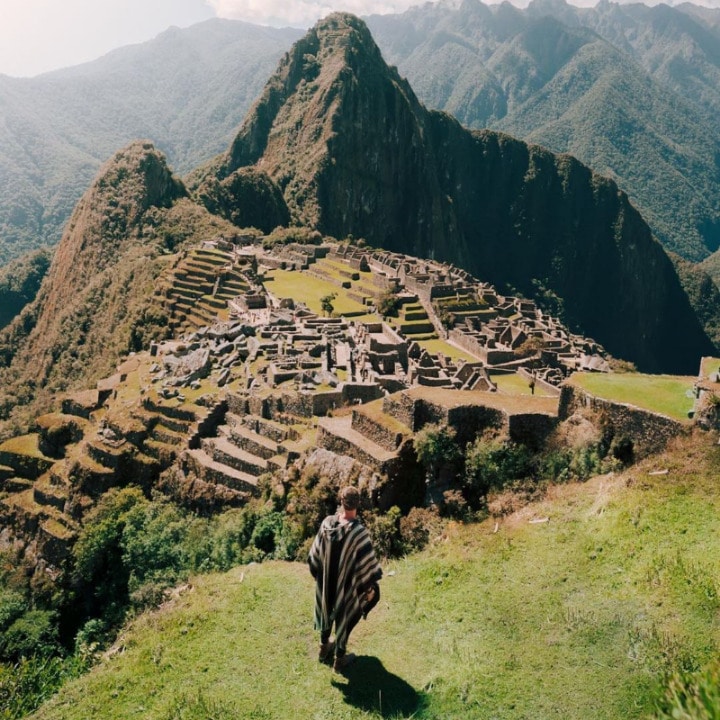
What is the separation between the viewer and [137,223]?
87.0m

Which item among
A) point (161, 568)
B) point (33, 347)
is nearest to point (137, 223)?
point (33, 347)

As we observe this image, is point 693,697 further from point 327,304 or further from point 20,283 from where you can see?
point 20,283

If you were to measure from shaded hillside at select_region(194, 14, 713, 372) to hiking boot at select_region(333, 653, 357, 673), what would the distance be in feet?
411

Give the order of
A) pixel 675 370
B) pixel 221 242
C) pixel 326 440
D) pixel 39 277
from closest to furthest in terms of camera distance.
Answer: pixel 326 440, pixel 221 242, pixel 39 277, pixel 675 370

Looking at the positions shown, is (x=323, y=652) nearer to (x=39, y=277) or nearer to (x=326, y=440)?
(x=326, y=440)

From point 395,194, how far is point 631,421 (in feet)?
534

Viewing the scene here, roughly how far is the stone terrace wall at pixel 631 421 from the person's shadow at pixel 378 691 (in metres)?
6.64

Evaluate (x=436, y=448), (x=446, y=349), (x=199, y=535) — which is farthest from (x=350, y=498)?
(x=446, y=349)

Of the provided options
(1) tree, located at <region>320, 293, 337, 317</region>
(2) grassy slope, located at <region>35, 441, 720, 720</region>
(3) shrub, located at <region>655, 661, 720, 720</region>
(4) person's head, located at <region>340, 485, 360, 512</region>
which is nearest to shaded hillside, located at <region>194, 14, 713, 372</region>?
(1) tree, located at <region>320, 293, 337, 317</region>

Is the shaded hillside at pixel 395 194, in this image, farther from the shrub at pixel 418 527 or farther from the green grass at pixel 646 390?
the shrub at pixel 418 527

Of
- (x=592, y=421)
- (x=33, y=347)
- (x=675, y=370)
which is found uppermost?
(x=592, y=421)

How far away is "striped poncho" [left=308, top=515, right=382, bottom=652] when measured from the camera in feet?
23.6

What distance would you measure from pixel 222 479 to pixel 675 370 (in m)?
152

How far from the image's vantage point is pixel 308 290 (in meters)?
57.5
